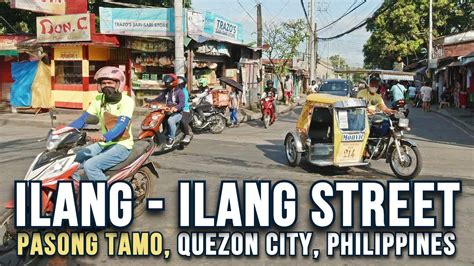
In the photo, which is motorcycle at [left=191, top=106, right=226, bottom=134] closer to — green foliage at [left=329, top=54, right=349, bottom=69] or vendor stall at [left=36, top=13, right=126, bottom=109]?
vendor stall at [left=36, top=13, right=126, bottom=109]

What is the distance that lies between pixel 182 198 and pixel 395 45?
1709 inches

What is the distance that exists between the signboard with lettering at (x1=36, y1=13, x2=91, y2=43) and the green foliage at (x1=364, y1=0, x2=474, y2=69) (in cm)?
3066

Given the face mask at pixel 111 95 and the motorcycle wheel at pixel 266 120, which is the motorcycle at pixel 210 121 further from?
the face mask at pixel 111 95

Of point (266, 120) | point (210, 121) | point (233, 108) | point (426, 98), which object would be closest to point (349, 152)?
point (210, 121)

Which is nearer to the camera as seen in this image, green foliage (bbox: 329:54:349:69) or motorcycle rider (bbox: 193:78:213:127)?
motorcycle rider (bbox: 193:78:213:127)

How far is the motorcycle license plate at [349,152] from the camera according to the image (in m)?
7.84

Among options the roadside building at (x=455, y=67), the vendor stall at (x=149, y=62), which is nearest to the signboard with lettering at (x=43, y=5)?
the vendor stall at (x=149, y=62)

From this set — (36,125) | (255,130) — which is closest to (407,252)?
(255,130)

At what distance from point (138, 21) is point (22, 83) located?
16.9 ft

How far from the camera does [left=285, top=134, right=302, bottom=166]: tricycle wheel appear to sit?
873cm

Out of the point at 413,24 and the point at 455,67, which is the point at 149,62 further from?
the point at 413,24

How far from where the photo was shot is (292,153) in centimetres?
895

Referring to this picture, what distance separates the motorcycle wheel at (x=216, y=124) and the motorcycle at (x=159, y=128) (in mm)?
3113

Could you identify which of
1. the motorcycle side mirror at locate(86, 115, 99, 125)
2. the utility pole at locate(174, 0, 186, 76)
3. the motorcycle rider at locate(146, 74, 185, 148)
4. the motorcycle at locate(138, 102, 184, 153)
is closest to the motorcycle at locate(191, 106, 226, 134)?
the utility pole at locate(174, 0, 186, 76)
